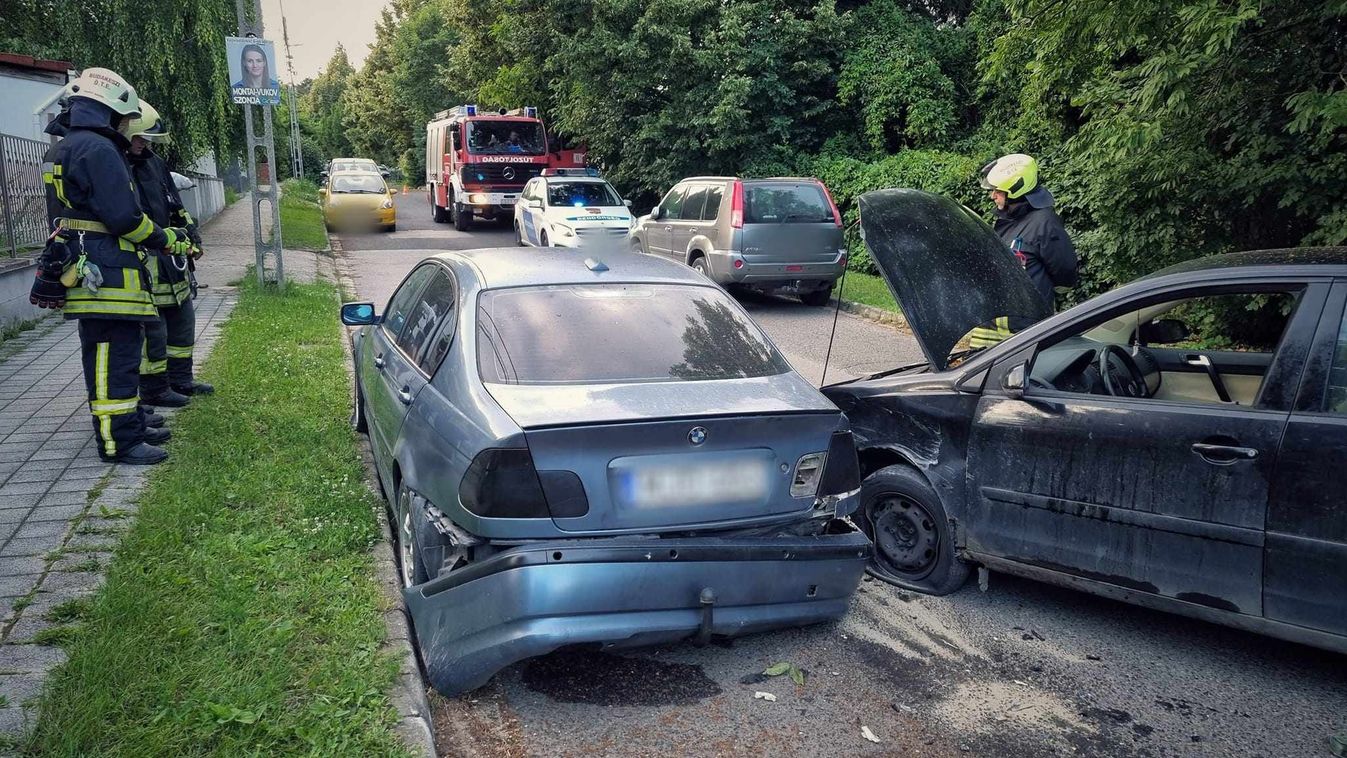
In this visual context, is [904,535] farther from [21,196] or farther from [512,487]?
[21,196]

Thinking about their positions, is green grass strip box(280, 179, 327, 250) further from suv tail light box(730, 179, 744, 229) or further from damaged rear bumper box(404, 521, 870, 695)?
damaged rear bumper box(404, 521, 870, 695)

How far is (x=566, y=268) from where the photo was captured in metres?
4.36

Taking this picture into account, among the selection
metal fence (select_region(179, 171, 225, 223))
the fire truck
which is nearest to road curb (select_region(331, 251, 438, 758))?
metal fence (select_region(179, 171, 225, 223))

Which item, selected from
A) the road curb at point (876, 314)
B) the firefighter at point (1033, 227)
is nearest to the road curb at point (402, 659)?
the firefighter at point (1033, 227)

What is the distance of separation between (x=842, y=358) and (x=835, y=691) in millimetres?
6862

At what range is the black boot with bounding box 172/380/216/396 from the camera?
690 cm

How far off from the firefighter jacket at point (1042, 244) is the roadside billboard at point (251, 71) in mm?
9069

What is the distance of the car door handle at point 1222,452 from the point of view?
327cm

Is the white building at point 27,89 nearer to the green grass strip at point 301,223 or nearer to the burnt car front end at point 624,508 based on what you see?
the green grass strip at point 301,223

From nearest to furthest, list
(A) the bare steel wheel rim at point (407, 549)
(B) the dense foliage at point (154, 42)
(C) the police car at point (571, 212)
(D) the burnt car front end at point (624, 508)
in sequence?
(D) the burnt car front end at point (624, 508) < (A) the bare steel wheel rim at point (407, 549) < (B) the dense foliage at point (154, 42) < (C) the police car at point (571, 212)

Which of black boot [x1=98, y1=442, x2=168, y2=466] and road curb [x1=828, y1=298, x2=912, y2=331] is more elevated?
black boot [x1=98, y1=442, x2=168, y2=466]

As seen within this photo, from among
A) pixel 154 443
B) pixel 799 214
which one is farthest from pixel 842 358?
pixel 154 443

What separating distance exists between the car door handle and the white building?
15727mm

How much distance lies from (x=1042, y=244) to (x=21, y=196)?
10651mm
